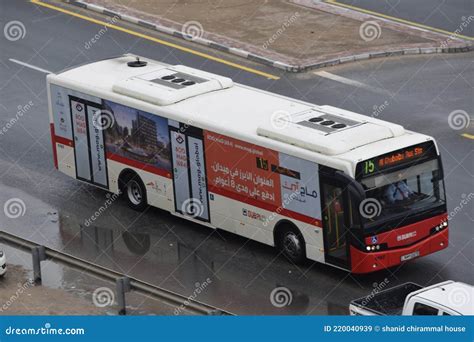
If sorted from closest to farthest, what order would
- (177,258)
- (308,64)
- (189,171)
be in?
1. (177,258)
2. (189,171)
3. (308,64)

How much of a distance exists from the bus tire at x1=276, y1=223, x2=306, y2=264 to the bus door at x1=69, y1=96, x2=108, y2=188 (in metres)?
5.01

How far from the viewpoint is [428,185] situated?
25516mm

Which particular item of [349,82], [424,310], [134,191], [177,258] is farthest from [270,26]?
[424,310]

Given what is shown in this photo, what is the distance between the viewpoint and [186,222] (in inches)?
1127

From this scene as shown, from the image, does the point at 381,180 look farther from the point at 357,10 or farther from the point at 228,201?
the point at 357,10

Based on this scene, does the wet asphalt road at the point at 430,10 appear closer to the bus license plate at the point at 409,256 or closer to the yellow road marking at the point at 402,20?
the yellow road marking at the point at 402,20

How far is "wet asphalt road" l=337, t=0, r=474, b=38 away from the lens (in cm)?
3978

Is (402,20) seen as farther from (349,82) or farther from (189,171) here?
(189,171)

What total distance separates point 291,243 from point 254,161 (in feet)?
5.57

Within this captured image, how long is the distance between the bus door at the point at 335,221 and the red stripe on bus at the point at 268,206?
0.86 feet

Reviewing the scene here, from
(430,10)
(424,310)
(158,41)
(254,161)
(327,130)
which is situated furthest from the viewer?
(430,10)

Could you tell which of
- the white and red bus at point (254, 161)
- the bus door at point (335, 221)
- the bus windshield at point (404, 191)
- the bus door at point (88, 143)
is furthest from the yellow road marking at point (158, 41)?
the bus door at point (335, 221)

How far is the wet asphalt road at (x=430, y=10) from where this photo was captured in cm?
3978

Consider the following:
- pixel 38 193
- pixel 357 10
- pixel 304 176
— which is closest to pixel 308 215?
pixel 304 176
